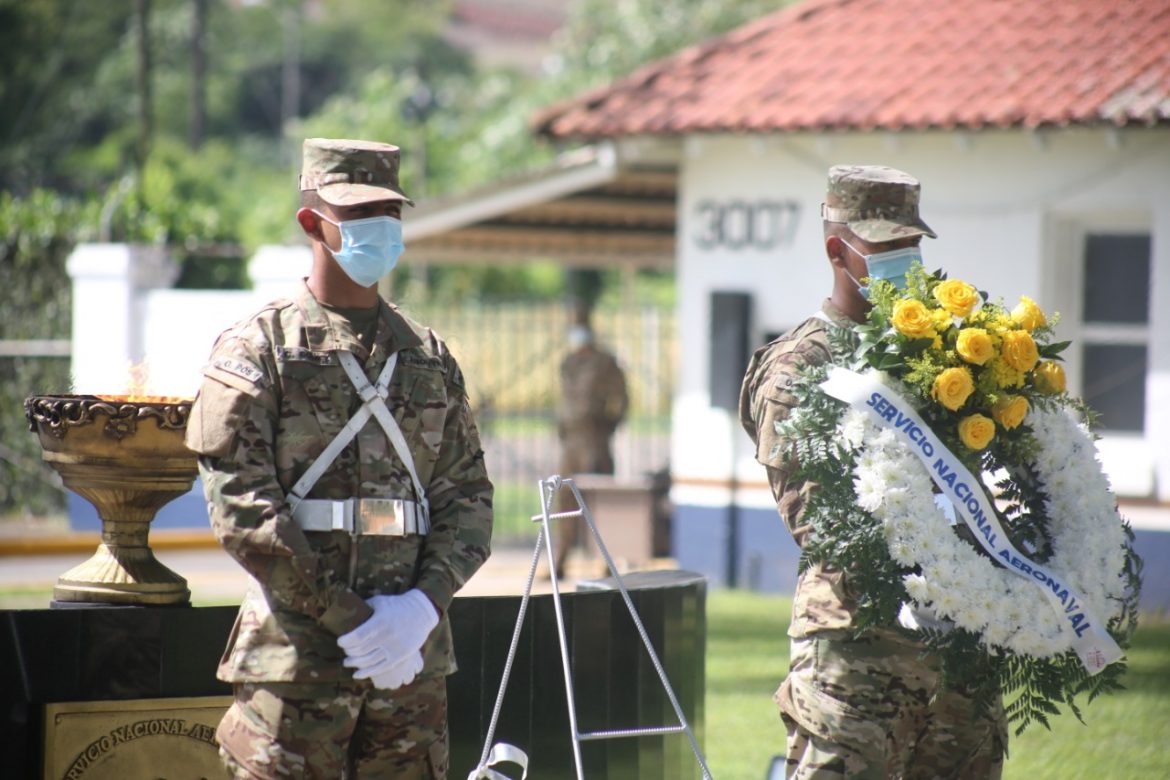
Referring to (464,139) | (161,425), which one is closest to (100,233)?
(161,425)

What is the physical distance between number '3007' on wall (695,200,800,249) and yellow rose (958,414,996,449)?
8.75 m

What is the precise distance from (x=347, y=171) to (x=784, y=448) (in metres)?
1.36

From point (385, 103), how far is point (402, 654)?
1481 inches

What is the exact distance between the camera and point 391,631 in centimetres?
388

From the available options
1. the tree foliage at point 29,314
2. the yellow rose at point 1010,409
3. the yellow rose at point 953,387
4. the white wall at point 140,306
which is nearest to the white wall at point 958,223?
the white wall at point 140,306

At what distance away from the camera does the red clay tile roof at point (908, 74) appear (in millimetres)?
11438

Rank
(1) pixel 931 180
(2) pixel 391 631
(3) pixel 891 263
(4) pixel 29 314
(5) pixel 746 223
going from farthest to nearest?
(4) pixel 29 314 < (5) pixel 746 223 < (1) pixel 931 180 < (3) pixel 891 263 < (2) pixel 391 631

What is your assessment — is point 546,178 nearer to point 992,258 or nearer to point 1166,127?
point 992,258

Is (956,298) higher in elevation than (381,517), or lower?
higher

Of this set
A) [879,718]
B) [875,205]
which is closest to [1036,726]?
[879,718]

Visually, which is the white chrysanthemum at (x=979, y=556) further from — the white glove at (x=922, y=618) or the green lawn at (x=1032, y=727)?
the green lawn at (x=1032, y=727)

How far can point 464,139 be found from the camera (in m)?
38.8

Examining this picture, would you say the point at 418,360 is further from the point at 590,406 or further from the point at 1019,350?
the point at 590,406

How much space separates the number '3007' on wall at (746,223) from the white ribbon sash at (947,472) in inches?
345
